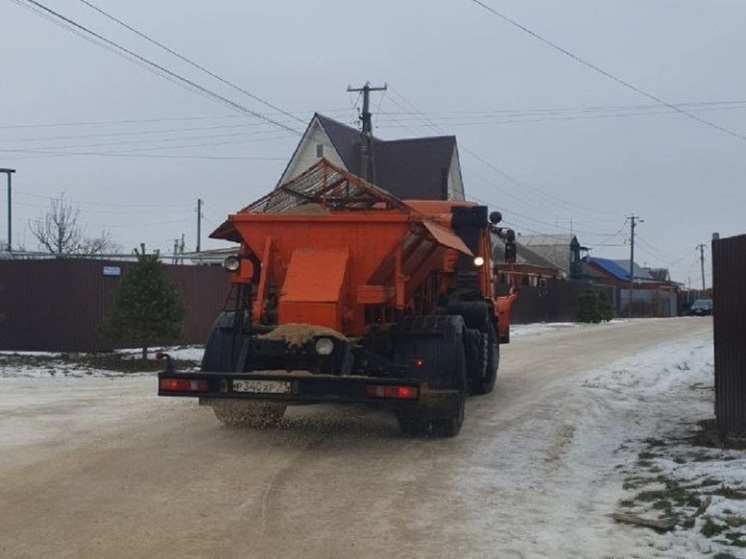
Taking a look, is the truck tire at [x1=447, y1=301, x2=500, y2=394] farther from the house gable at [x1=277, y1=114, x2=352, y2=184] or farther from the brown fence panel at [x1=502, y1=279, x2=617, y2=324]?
the house gable at [x1=277, y1=114, x2=352, y2=184]

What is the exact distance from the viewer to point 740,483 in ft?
22.4

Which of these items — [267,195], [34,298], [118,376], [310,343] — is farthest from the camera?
[34,298]

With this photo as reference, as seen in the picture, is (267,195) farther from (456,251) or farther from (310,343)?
(456,251)

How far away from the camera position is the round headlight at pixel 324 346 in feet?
27.6

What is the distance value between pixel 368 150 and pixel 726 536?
28519 mm

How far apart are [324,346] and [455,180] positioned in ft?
137

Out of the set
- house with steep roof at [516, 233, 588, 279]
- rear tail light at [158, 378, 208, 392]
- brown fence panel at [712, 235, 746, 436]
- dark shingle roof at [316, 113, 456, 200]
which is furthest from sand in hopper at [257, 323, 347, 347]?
house with steep roof at [516, 233, 588, 279]

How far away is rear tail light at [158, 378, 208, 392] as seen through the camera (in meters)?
8.50

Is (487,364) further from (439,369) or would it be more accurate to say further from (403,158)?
(403,158)

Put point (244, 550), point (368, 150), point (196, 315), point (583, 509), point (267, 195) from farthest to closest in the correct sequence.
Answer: point (368, 150) < point (196, 315) < point (267, 195) < point (583, 509) < point (244, 550)

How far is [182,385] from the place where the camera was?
28.1 ft

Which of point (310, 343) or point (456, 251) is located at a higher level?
point (456, 251)

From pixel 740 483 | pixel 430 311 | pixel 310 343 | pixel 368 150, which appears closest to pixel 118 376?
pixel 430 311

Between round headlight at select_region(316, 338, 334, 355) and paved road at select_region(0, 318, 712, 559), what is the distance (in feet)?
3.39
